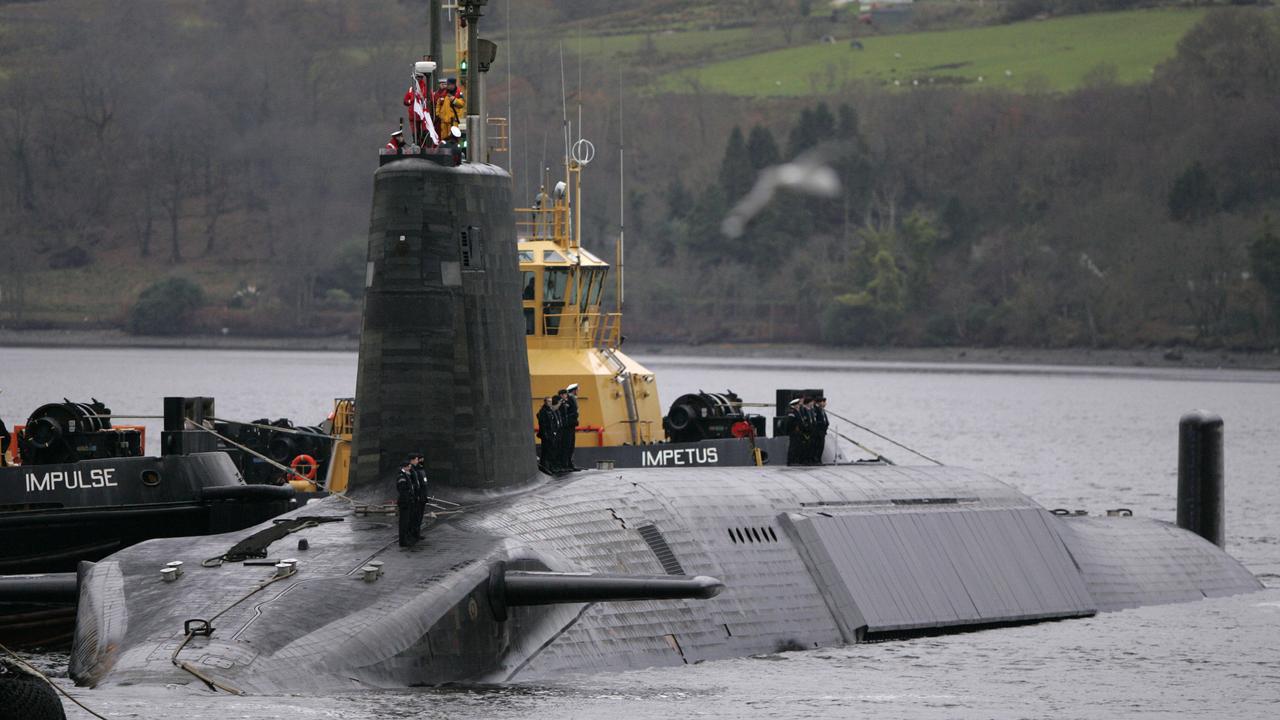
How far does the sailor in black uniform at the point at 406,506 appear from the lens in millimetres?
19375

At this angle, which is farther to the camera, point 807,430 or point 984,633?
point 807,430

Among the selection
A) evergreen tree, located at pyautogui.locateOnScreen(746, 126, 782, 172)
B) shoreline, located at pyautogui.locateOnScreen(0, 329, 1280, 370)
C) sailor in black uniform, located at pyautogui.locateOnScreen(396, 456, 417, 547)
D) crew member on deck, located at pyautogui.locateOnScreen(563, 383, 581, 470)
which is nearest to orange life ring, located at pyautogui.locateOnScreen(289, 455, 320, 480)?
crew member on deck, located at pyautogui.locateOnScreen(563, 383, 581, 470)

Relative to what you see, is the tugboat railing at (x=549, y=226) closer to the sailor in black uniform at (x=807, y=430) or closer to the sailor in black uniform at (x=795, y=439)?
the sailor in black uniform at (x=795, y=439)

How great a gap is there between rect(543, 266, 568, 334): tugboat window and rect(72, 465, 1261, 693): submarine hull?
22.4ft

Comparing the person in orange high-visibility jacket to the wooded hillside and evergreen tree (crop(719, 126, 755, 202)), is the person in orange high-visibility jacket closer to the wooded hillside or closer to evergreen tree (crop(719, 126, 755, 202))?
the wooded hillside

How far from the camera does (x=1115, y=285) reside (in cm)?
12575

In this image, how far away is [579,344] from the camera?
33.8m

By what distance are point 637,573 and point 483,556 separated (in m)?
3.28

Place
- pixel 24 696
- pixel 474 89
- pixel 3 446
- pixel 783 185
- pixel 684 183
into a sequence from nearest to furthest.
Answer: pixel 24 696 → pixel 474 89 → pixel 3 446 → pixel 783 185 → pixel 684 183

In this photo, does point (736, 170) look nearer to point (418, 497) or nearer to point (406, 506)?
point (418, 497)

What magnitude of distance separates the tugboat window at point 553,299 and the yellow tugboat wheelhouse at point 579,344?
0.02 metres

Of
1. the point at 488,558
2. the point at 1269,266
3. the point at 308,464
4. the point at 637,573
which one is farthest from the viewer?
the point at 1269,266

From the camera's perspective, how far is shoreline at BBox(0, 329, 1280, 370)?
121000 mm

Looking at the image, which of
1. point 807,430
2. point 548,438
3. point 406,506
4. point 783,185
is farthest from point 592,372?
point 783,185
